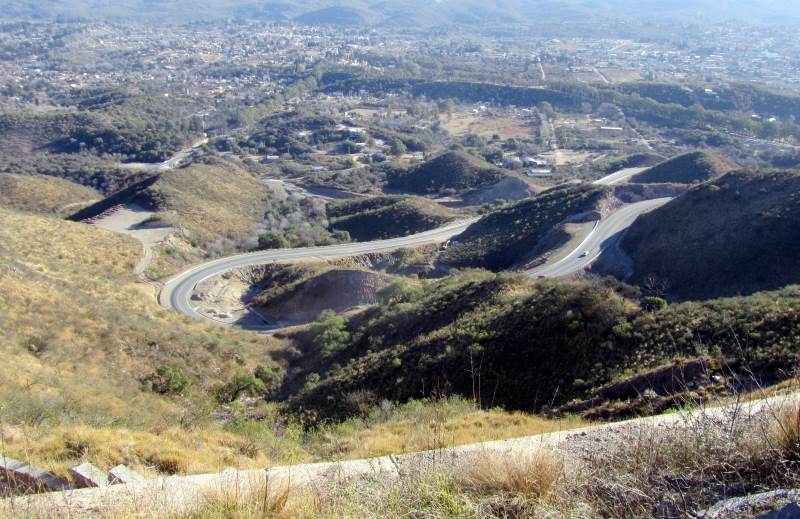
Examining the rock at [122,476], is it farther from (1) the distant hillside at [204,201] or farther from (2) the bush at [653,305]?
(1) the distant hillside at [204,201]

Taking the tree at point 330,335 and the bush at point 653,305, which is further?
the tree at point 330,335

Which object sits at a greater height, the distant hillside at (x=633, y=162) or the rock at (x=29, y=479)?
the rock at (x=29, y=479)

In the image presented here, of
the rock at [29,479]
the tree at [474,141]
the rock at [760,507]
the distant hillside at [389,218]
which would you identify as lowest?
the distant hillside at [389,218]

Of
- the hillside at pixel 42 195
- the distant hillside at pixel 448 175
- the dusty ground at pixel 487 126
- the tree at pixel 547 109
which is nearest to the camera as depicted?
the hillside at pixel 42 195

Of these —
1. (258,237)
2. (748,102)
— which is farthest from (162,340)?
(748,102)

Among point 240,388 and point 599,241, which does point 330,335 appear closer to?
point 240,388

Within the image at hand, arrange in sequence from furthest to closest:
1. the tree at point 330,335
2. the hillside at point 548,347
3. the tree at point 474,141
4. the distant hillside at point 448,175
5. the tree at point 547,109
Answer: the tree at point 547,109, the tree at point 474,141, the distant hillside at point 448,175, the tree at point 330,335, the hillside at point 548,347

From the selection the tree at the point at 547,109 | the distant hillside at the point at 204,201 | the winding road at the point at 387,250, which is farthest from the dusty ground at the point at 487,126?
the winding road at the point at 387,250

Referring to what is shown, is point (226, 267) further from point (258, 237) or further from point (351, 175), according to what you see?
point (351, 175)
